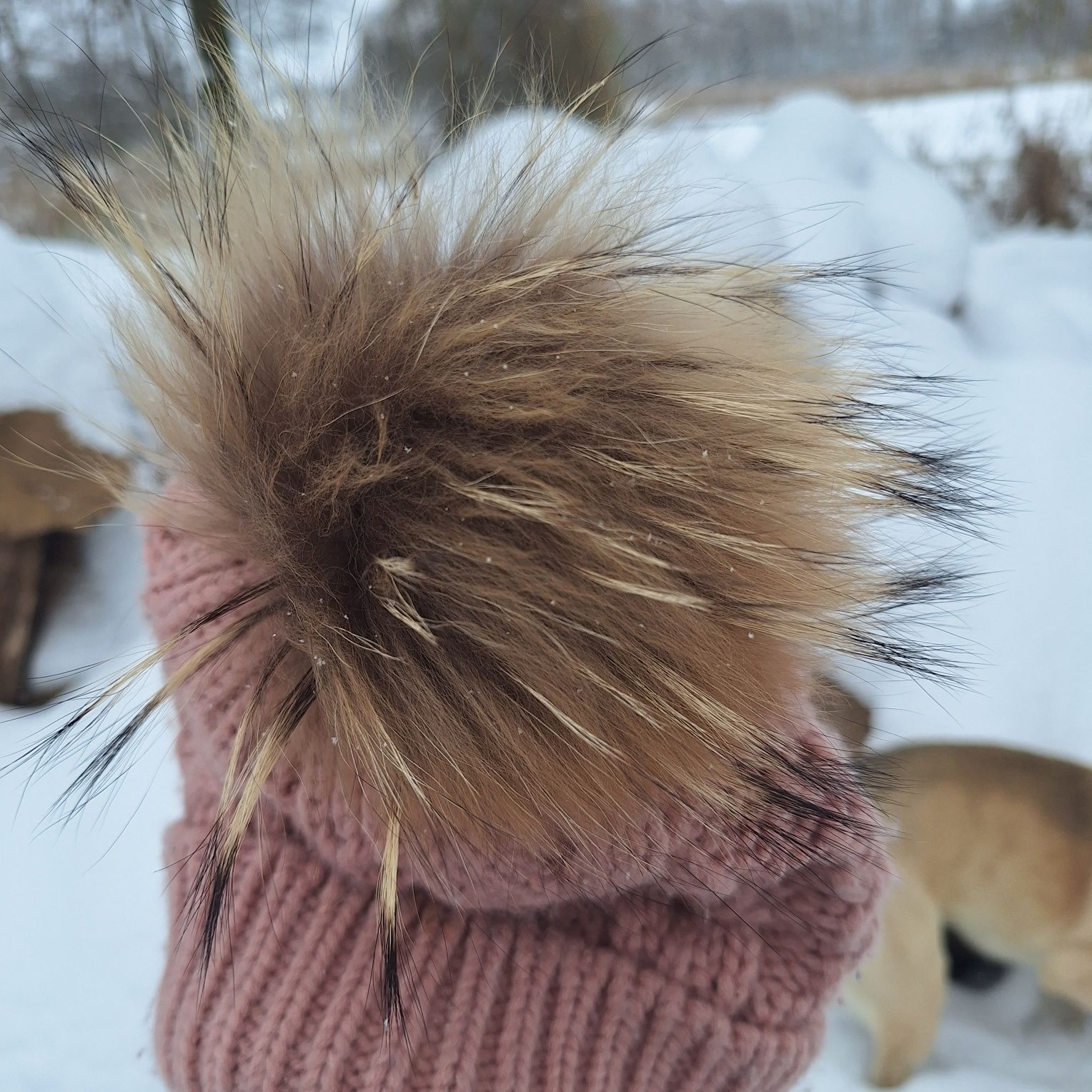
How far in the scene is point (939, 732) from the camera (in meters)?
0.88

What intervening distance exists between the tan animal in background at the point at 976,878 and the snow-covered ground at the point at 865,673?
49mm

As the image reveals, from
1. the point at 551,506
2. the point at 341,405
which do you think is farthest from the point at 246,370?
the point at 551,506

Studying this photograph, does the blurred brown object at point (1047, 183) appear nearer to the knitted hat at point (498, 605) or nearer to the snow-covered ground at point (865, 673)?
the snow-covered ground at point (865, 673)

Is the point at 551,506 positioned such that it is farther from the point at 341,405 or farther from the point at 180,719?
the point at 180,719

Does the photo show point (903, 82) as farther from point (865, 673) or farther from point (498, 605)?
point (498, 605)

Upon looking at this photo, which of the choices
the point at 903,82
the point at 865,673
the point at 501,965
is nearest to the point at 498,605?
the point at 501,965

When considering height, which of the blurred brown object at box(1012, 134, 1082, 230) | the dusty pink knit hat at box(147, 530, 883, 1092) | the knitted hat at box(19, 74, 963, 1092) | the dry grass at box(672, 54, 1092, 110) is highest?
the dry grass at box(672, 54, 1092, 110)

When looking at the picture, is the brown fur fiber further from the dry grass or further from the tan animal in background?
the dry grass

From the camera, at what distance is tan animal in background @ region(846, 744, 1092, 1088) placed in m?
0.88

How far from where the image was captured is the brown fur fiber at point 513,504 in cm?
35

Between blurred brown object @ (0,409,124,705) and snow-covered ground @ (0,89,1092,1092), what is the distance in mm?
38

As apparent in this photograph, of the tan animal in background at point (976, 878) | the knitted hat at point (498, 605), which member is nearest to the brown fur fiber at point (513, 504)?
the knitted hat at point (498, 605)

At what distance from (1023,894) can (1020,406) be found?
59cm

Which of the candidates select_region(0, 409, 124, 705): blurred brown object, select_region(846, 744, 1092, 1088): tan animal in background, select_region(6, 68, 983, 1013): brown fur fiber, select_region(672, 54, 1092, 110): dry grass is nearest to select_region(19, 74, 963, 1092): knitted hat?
select_region(6, 68, 983, 1013): brown fur fiber
